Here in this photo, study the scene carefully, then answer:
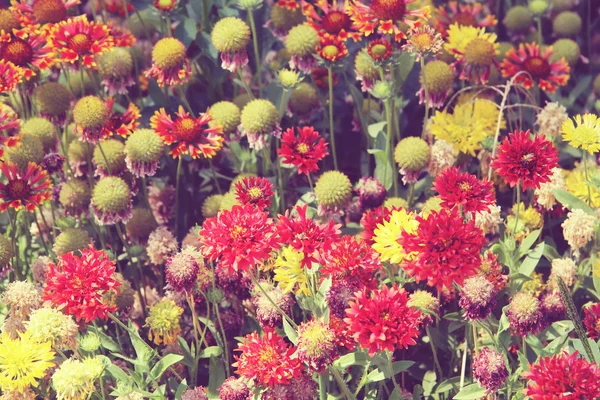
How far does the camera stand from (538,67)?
2.85m

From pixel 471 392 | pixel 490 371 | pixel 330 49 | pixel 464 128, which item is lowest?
pixel 471 392

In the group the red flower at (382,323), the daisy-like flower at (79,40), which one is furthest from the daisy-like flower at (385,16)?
the red flower at (382,323)

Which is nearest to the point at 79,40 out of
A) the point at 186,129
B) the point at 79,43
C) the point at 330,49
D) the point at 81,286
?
the point at 79,43

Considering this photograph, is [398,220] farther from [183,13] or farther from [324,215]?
[183,13]

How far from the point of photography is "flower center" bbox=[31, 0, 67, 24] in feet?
8.79

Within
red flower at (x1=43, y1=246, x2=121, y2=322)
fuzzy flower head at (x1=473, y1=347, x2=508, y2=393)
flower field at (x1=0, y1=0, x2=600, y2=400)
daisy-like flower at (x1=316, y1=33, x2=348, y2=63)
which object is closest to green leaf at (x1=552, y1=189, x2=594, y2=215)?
flower field at (x1=0, y1=0, x2=600, y2=400)

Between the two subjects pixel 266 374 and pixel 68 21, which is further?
pixel 68 21

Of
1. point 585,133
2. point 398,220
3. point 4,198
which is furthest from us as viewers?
point 4,198

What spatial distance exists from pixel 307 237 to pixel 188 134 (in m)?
0.73

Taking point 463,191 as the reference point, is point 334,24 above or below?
above

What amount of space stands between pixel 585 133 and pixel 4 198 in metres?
1.51

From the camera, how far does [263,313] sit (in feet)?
6.34

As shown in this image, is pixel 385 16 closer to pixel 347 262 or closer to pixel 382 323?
pixel 347 262

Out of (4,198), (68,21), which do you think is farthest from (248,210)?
(68,21)
